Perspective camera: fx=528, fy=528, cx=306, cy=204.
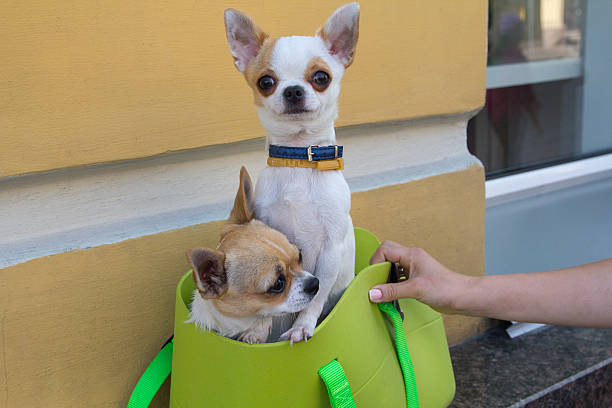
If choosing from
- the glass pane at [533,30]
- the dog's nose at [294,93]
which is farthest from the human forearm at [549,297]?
the glass pane at [533,30]

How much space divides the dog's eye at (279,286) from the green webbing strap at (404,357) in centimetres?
26

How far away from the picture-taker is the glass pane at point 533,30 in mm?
2355

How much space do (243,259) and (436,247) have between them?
952mm

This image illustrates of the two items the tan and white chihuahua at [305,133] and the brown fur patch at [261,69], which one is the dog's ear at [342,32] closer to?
the tan and white chihuahua at [305,133]

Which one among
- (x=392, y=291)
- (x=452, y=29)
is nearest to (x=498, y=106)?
(x=452, y=29)

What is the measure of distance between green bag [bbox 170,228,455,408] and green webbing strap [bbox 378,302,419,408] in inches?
0.9

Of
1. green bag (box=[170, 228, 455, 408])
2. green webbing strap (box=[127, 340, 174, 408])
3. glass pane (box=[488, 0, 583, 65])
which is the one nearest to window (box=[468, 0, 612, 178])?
glass pane (box=[488, 0, 583, 65])

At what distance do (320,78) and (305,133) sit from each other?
11 centimetres

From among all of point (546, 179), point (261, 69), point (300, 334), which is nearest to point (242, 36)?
point (261, 69)

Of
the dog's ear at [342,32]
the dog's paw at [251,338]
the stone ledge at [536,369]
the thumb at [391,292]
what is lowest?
the stone ledge at [536,369]

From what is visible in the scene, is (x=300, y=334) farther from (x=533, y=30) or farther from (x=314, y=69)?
(x=533, y=30)

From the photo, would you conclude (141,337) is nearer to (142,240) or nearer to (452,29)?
(142,240)

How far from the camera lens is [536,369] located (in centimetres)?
168

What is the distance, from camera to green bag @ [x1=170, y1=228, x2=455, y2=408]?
0.93 meters
